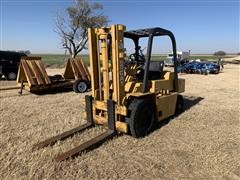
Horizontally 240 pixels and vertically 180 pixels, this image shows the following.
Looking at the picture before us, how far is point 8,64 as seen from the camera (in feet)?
52.0

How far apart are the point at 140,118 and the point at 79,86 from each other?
20.2 ft

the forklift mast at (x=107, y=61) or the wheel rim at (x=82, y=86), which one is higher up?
the forklift mast at (x=107, y=61)

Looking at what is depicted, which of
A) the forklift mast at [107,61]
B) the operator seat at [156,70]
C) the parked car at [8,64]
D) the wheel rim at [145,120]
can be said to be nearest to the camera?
the forklift mast at [107,61]

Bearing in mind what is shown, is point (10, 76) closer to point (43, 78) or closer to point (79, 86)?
point (43, 78)

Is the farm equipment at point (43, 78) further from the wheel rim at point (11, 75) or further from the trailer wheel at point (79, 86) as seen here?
the wheel rim at point (11, 75)

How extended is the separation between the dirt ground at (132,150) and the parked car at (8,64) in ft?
31.9

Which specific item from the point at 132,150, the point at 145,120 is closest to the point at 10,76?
the point at 145,120

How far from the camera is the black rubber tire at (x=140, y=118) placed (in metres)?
4.77

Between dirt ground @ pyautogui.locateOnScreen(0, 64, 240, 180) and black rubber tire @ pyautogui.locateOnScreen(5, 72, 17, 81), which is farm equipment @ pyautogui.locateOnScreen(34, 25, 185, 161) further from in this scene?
black rubber tire @ pyautogui.locateOnScreen(5, 72, 17, 81)

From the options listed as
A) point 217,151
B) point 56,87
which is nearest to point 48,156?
point 217,151

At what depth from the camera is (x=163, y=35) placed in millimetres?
5746

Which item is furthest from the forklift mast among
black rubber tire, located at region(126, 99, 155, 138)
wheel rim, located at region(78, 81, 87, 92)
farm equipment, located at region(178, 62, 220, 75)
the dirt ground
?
farm equipment, located at region(178, 62, 220, 75)

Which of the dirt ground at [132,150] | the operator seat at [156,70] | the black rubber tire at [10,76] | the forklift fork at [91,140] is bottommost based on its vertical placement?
the dirt ground at [132,150]

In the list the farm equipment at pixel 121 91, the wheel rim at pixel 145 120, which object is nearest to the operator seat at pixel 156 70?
the farm equipment at pixel 121 91
